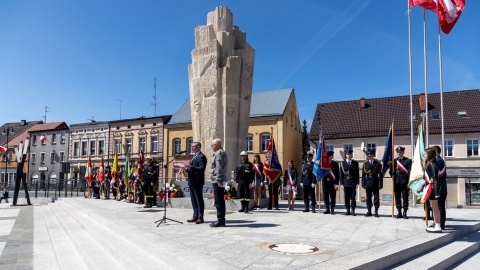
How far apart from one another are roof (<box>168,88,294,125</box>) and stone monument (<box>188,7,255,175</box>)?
81.2 ft

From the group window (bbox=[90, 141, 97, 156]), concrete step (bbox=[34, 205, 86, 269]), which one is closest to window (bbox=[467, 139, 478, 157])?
concrete step (bbox=[34, 205, 86, 269])

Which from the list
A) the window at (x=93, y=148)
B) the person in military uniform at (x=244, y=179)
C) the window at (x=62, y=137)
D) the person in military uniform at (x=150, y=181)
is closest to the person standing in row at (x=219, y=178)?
the person in military uniform at (x=244, y=179)

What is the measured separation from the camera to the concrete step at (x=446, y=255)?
5084mm

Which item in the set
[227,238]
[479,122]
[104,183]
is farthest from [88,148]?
[227,238]

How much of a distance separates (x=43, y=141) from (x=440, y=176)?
53888 millimetres

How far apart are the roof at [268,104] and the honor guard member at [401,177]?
27877mm

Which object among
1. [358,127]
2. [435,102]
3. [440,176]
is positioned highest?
[435,102]

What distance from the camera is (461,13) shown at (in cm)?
1402

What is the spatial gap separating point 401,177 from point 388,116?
30.1 metres

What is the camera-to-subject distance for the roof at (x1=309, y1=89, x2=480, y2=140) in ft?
114

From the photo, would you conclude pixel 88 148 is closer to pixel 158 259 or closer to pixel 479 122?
pixel 479 122

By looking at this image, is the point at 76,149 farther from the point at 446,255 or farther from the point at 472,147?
the point at 446,255

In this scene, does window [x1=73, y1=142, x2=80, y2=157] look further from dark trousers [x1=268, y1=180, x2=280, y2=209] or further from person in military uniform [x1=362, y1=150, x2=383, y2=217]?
person in military uniform [x1=362, y1=150, x2=383, y2=217]

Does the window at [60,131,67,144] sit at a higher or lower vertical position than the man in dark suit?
higher
